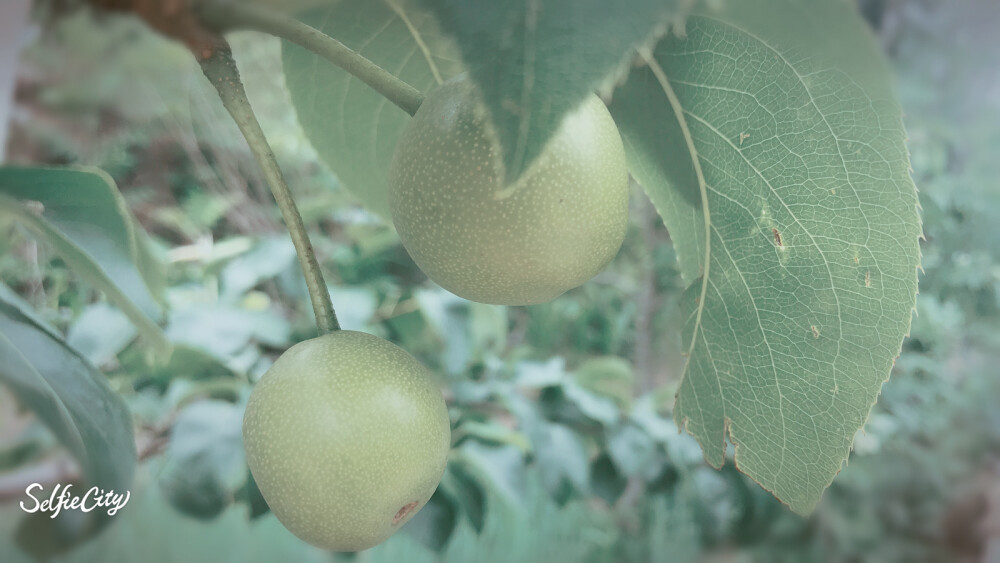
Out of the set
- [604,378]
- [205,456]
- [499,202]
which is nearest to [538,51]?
[499,202]

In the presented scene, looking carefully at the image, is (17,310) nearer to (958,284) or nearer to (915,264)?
(915,264)

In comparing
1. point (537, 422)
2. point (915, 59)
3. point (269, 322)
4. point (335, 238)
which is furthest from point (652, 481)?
point (915, 59)

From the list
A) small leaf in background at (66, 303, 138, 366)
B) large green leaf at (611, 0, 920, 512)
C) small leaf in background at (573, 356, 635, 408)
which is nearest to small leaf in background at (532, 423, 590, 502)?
small leaf in background at (573, 356, 635, 408)

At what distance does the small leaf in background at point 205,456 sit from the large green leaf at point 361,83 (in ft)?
1.18

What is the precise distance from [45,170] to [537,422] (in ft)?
2.28

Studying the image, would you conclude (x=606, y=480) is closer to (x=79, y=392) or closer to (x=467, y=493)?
(x=467, y=493)

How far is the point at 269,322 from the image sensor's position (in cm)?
78

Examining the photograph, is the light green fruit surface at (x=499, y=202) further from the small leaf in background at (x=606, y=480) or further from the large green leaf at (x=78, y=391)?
the small leaf in background at (x=606, y=480)

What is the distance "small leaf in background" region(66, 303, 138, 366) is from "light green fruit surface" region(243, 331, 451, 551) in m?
0.48

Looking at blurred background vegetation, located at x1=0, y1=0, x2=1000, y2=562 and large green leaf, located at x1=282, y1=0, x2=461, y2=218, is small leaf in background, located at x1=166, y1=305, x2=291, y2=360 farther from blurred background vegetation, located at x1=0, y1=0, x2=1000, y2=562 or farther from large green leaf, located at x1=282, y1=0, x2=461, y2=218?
large green leaf, located at x1=282, y1=0, x2=461, y2=218

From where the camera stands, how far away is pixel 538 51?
125mm

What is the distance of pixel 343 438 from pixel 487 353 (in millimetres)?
779

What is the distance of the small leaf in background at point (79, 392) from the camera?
26cm

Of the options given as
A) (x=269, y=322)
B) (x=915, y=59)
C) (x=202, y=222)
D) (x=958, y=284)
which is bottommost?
(x=202, y=222)
